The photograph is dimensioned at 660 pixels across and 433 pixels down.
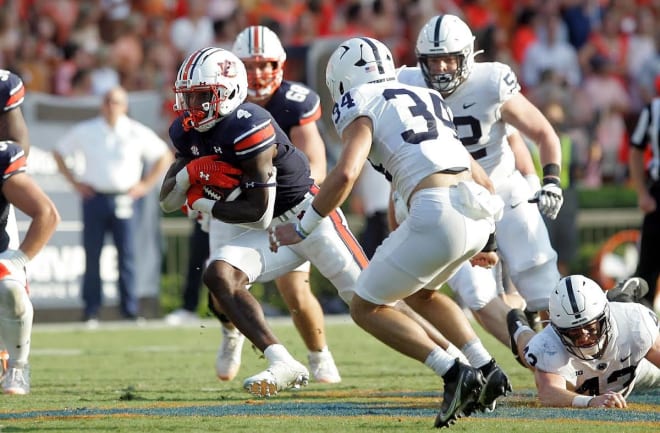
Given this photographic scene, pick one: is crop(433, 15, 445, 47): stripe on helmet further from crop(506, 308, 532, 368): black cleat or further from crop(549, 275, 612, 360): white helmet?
crop(549, 275, 612, 360): white helmet

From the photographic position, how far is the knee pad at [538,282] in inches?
276

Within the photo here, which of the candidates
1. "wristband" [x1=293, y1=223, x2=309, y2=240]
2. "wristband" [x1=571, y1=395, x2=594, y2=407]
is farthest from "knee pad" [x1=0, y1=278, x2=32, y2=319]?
"wristband" [x1=571, y1=395, x2=594, y2=407]

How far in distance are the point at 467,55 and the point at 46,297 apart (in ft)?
21.7

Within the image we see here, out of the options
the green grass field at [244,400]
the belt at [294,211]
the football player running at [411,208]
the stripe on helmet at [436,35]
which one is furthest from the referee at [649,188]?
the football player running at [411,208]

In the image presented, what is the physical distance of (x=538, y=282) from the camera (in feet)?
23.0

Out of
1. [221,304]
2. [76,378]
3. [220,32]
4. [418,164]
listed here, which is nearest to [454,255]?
[418,164]

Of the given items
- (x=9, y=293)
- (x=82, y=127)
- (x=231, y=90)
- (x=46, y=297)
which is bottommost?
(x=46, y=297)

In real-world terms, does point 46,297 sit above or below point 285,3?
below

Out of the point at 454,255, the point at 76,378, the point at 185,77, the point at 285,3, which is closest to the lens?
the point at 454,255

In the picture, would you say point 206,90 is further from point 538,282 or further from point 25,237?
point 538,282

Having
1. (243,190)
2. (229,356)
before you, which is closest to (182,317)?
(229,356)

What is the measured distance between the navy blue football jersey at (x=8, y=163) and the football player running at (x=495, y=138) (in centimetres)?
200

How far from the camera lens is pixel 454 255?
5613 mm

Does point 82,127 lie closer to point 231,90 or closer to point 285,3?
point 285,3
